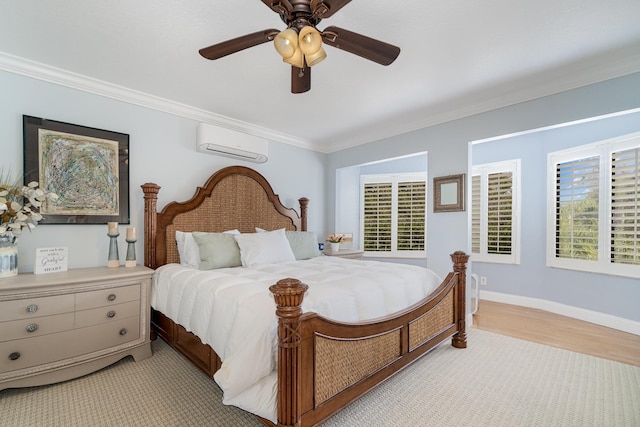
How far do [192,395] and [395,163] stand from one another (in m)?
4.43

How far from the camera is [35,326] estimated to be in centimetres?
194

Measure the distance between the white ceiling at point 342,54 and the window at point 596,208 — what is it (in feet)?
4.48

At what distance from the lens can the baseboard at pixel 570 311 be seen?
10.0ft

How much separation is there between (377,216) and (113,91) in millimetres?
4062

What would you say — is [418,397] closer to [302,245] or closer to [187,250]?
[302,245]

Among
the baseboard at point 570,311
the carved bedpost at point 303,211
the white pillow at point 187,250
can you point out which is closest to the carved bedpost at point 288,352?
the white pillow at point 187,250

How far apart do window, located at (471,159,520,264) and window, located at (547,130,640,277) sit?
41 cm

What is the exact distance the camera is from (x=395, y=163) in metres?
5.12

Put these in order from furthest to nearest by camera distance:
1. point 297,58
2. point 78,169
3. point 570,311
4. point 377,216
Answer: point 377,216, point 570,311, point 78,169, point 297,58

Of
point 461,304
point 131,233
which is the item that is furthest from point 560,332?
point 131,233

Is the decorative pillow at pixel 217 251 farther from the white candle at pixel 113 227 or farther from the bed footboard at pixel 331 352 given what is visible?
the bed footboard at pixel 331 352

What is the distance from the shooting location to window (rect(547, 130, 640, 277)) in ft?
10.2

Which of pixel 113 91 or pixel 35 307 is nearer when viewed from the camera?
pixel 35 307

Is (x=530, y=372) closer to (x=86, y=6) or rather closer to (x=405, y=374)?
(x=405, y=374)
